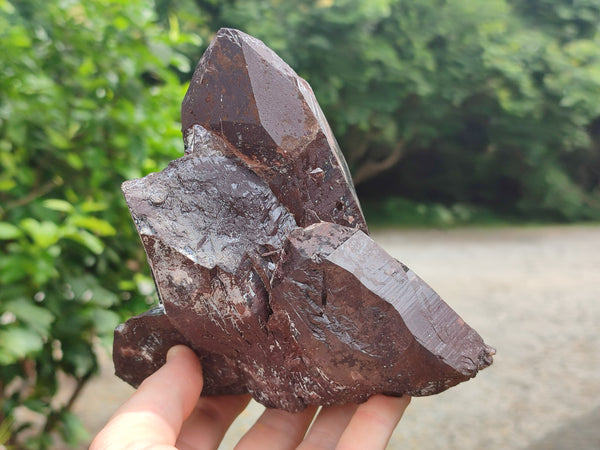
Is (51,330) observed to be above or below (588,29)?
above

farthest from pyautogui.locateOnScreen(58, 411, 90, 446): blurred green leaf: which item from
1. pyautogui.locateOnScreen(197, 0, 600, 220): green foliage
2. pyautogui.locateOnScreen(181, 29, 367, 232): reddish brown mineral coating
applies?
pyautogui.locateOnScreen(197, 0, 600, 220): green foliage

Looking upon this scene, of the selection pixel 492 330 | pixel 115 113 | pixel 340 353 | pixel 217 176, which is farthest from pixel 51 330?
pixel 492 330

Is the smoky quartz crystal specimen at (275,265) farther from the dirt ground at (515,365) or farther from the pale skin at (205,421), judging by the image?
the dirt ground at (515,365)

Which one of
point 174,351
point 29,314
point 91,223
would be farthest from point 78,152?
point 174,351

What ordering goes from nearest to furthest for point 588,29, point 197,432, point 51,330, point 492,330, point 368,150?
point 197,432 < point 51,330 < point 492,330 < point 588,29 < point 368,150

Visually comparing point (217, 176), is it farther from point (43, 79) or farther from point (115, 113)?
point (43, 79)

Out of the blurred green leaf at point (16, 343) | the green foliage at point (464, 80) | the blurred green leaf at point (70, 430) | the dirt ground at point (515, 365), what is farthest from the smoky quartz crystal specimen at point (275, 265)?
the green foliage at point (464, 80)
